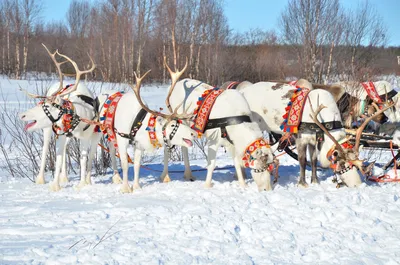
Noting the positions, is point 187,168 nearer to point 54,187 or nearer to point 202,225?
point 54,187

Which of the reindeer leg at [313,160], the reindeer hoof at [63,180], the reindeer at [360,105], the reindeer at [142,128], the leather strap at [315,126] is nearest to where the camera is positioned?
the reindeer at [142,128]

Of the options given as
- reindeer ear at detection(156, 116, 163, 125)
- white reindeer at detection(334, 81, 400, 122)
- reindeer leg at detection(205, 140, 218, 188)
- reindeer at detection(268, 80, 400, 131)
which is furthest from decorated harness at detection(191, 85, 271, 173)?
white reindeer at detection(334, 81, 400, 122)

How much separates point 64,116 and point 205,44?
80.1 ft

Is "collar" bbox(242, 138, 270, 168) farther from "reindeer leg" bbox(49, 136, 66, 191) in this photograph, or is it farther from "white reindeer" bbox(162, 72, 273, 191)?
"reindeer leg" bbox(49, 136, 66, 191)

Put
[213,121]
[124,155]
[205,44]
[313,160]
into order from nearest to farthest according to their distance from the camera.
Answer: [213,121], [124,155], [313,160], [205,44]

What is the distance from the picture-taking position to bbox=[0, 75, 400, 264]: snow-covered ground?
437 cm

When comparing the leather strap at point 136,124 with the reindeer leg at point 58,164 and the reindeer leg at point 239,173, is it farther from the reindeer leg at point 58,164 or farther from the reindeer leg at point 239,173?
the reindeer leg at point 239,173

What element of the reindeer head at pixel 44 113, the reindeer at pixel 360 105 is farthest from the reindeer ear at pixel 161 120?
the reindeer at pixel 360 105

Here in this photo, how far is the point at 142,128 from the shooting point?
7180mm

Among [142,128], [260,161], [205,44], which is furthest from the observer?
[205,44]

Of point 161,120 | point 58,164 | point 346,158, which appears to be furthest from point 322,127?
point 58,164

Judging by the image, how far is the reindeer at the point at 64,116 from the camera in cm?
720

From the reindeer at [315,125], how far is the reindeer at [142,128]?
1.59 metres

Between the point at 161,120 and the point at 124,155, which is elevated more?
the point at 161,120
